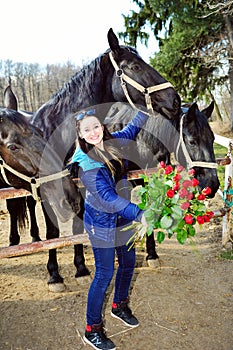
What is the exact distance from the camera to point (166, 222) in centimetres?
172

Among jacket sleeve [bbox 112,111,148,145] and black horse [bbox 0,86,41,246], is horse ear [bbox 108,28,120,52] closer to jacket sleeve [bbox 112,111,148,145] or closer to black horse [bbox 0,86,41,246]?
jacket sleeve [bbox 112,111,148,145]

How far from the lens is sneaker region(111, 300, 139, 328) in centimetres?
252

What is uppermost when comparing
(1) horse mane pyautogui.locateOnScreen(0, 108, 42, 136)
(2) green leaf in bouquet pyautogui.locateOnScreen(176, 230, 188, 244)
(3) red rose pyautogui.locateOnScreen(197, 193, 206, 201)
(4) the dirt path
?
(1) horse mane pyautogui.locateOnScreen(0, 108, 42, 136)

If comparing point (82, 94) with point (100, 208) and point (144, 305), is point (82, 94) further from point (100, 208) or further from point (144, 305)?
point (144, 305)

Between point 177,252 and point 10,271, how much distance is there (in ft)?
6.74

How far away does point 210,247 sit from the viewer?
13.1 ft

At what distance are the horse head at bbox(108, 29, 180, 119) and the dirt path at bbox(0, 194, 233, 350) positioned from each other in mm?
1264

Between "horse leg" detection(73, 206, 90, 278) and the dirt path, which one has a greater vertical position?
"horse leg" detection(73, 206, 90, 278)

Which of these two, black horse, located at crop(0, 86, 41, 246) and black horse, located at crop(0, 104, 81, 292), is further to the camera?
black horse, located at crop(0, 86, 41, 246)

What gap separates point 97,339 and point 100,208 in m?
0.99

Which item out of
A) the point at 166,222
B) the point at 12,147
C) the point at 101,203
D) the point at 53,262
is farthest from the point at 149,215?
the point at 53,262

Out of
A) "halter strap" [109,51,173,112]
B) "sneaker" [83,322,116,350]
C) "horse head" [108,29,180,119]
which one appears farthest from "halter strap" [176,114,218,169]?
"sneaker" [83,322,116,350]

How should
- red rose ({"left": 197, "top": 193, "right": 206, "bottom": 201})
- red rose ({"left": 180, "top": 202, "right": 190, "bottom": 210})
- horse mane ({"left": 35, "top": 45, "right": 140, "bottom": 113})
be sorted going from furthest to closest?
horse mane ({"left": 35, "top": 45, "right": 140, "bottom": 113})
red rose ({"left": 197, "top": 193, "right": 206, "bottom": 201})
red rose ({"left": 180, "top": 202, "right": 190, "bottom": 210})

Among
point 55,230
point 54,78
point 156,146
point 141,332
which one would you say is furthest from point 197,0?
point 54,78
